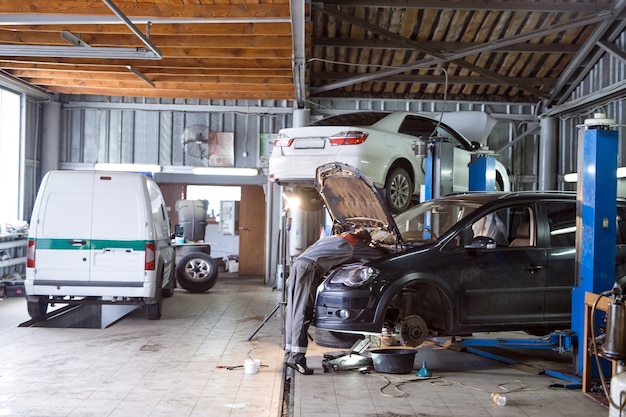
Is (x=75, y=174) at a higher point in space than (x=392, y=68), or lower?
lower

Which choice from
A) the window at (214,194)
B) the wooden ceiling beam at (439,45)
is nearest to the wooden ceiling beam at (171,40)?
the wooden ceiling beam at (439,45)

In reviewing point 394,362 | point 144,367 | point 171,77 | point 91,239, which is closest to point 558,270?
point 394,362

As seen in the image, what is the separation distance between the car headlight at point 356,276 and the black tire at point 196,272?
6987mm

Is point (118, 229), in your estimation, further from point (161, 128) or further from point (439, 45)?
point (439, 45)

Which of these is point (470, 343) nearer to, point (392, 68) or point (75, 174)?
point (75, 174)

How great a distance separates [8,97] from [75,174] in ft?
18.4

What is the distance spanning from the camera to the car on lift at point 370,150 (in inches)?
339

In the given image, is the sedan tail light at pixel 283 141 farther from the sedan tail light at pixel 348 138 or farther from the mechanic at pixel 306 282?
the mechanic at pixel 306 282

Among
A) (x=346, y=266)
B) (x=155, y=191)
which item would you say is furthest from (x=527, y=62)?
(x=346, y=266)

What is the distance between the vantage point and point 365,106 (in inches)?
586

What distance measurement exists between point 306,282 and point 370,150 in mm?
2621

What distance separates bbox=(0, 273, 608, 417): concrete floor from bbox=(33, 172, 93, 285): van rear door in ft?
2.54

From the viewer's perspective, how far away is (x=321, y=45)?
12938mm

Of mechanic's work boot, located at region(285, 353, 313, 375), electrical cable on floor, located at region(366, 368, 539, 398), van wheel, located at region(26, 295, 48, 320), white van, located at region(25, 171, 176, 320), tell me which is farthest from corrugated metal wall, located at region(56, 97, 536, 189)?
electrical cable on floor, located at region(366, 368, 539, 398)
